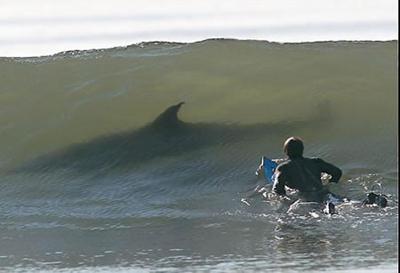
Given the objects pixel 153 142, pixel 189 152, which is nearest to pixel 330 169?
pixel 189 152

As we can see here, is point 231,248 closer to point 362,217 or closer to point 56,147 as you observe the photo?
Answer: point 362,217

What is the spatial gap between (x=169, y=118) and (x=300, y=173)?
14.4 ft

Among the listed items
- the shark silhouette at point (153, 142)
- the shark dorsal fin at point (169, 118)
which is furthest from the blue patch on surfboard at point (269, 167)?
the shark dorsal fin at point (169, 118)

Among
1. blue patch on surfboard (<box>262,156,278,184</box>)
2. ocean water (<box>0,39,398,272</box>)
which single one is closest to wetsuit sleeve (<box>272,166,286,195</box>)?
ocean water (<box>0,39,398,272</box>)

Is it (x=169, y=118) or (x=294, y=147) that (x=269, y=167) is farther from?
(x=169, y=118)

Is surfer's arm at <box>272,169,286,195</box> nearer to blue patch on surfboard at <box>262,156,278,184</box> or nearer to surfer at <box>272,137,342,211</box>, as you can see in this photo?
surfer at <box>272,137,342,211</box>

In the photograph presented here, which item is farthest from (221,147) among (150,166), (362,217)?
(362,217)

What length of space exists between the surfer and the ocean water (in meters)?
0.25

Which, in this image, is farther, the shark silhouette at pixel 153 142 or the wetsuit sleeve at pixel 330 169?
the shark silhouette at pixel 153 142

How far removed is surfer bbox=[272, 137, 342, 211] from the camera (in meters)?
11.9

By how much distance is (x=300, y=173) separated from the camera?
12.0 meters

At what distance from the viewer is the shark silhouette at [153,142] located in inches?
602

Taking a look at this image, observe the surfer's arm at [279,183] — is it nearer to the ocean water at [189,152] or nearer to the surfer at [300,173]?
the surfer at [300,173]

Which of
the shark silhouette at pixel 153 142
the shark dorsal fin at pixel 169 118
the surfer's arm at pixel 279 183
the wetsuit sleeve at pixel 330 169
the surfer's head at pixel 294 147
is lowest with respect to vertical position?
the surfer's arm at pixel 279 183
